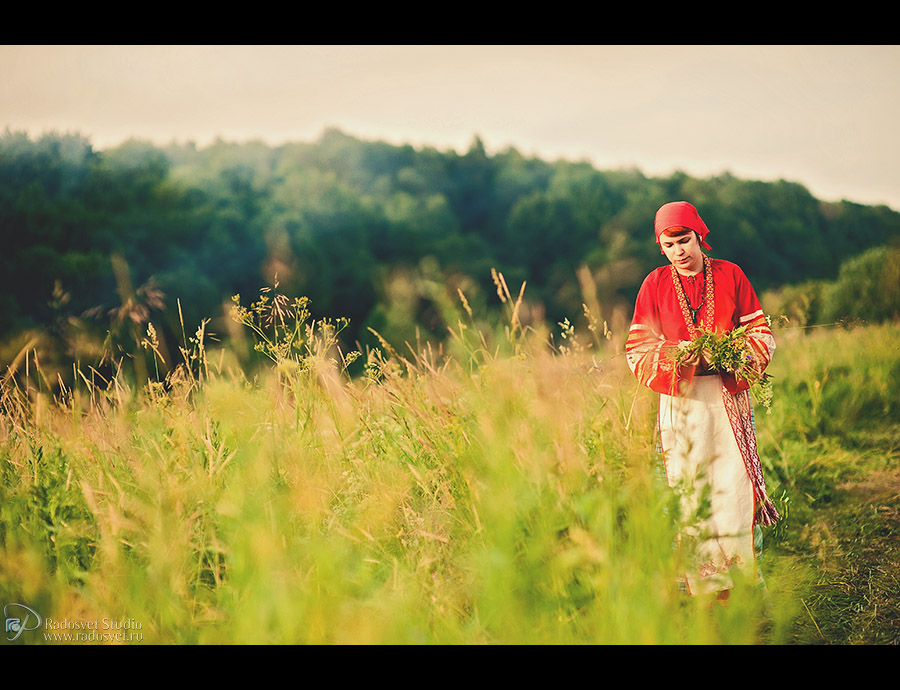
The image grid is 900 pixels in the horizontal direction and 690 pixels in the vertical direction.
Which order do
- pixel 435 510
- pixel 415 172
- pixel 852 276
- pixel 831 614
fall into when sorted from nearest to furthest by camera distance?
pixel 435 510 → pixel 831 614 → pixel 852 276 → pixel 415 172

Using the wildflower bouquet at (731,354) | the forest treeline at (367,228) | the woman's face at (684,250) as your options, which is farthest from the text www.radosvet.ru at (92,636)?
the forest treeline at (367,228)

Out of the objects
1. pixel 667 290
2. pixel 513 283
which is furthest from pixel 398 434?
pixel 513 283

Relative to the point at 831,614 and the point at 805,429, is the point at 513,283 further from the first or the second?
the point at 831,614

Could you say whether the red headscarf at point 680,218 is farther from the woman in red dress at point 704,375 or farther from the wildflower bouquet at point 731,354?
the wildflower bouquet at point 731,354

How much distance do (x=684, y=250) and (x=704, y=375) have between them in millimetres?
500

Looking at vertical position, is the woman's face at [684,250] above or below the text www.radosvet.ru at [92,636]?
above

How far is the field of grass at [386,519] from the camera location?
2.06m

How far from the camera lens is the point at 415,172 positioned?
2797 centimetres

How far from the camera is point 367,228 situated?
2527 cm

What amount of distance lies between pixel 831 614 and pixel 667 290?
1434 millimetres

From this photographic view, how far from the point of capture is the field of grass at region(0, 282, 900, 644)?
6.76ft

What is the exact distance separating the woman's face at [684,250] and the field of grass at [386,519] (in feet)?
1.40

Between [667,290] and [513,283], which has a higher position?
[513,283]

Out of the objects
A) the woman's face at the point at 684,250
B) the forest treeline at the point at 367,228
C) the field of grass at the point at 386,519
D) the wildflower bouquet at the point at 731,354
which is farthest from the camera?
the forest treeline at the point at 367,228
